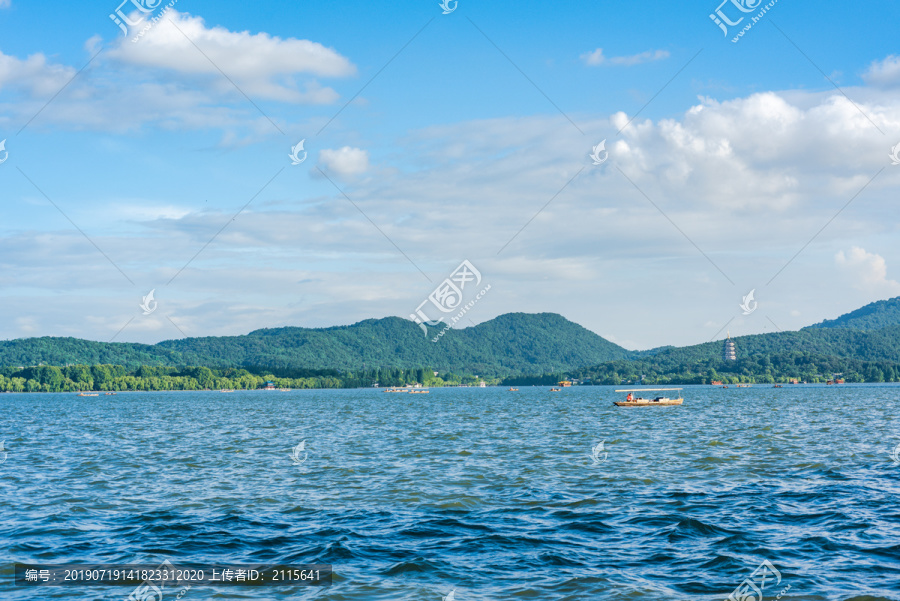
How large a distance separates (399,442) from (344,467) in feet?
54.8

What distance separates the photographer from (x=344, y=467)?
39281 mm

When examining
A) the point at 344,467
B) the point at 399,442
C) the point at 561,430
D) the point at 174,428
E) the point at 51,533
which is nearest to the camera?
the point at 51,533

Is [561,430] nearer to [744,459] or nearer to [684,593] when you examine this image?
[744,459]

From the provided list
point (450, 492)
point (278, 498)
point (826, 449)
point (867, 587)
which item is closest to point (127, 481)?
point (278, 498)
